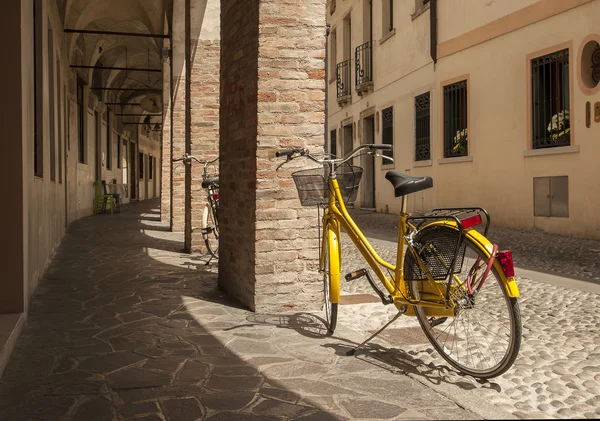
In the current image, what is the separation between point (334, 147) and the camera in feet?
74.0

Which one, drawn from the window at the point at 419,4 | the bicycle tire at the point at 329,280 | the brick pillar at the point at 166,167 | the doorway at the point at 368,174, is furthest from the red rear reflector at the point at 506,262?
the doorway at the point at 368,174

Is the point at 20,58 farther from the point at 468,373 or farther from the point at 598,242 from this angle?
the point at 598,242

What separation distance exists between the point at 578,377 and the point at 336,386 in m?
1.22

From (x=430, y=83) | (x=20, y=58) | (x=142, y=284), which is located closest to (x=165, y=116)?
(x=430, y=83)

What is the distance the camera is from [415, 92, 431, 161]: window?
47.8ft

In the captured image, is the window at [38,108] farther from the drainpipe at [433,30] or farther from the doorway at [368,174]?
the doorway at [368,174]

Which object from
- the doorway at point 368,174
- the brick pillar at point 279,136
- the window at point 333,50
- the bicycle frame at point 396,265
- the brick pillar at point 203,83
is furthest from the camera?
the window at point 333,50

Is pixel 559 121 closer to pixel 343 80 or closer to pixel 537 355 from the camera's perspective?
pixel 537 355

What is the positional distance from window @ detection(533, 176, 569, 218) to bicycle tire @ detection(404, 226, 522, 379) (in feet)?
23.2

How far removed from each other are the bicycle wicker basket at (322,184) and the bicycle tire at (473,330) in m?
0.73

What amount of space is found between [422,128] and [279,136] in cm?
1069

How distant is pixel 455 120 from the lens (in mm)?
13430

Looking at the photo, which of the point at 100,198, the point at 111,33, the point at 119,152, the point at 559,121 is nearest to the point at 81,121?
the point at 100,198

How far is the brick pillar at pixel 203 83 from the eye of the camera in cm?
839
